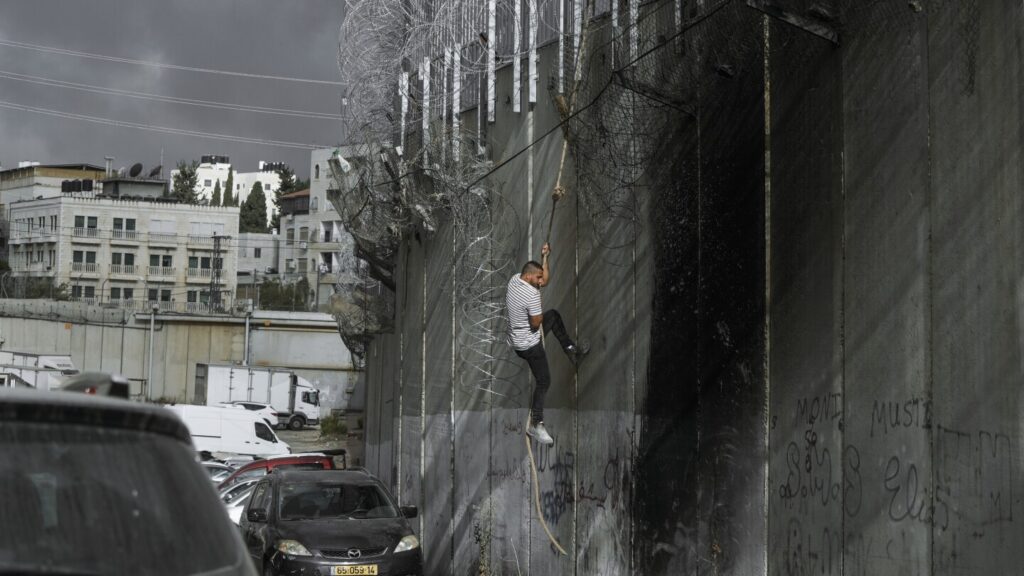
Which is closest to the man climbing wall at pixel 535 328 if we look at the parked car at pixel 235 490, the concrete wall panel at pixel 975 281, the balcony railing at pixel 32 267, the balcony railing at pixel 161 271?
the concrete wall panel at pixel 975 281

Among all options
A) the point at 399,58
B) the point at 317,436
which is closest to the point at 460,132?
the point at 399,58

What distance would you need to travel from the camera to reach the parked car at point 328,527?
1242cm

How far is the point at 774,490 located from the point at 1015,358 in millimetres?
2629

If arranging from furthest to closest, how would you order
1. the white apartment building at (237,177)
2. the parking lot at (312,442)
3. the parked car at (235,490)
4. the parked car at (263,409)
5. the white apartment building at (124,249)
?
1. the white apartment building at (237,177)
2. the white apartment building at (124,249)
3. the parked car at (263,409)
4. the parking lot at (312,442)
5. the parked car at (235,490)

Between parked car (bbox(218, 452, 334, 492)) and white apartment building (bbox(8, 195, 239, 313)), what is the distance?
63.6m

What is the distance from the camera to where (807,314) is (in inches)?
320

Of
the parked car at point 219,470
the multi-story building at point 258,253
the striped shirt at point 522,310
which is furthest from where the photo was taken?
the multi-story building at point 258,253

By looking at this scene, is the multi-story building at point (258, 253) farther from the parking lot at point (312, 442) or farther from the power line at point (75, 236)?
the parking lot at point (312, 442)

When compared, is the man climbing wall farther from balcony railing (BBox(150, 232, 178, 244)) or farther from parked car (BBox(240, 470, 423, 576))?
balcony railing (BBox(150, 232, 178, 244))

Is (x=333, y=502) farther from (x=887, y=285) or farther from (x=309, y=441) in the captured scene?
(x=309, y=441)

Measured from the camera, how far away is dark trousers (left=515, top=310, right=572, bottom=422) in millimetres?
11617

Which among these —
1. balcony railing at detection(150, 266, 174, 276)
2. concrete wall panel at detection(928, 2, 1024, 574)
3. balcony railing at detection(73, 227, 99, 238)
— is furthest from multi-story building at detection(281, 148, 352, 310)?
concrete wall panel at detection(928, 2, 1024, 574)

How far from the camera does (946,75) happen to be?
689 centimetres

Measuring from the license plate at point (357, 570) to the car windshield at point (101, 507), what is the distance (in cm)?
927
